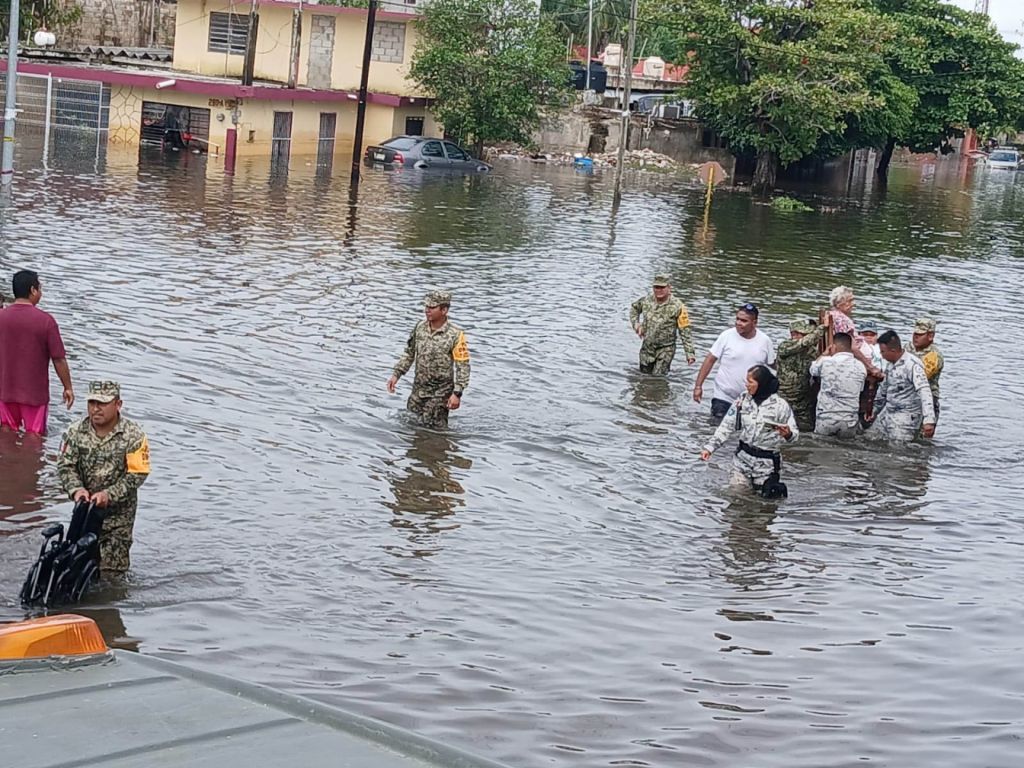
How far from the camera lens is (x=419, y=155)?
45938 millimetres

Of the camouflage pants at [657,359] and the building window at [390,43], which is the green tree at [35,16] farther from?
the camouflage pants at [657,359]

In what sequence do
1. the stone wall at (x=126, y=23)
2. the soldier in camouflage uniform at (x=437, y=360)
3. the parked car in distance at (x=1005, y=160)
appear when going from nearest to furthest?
the soldier in camouflage uniform at (x=437, y=360)
the stone wall at (x=126, y=23)
the parked car in distance at (x=1005, y=160)

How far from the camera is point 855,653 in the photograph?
361 inches

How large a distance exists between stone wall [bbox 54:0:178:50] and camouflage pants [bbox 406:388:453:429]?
49838 mm

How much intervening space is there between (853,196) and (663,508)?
44.6m

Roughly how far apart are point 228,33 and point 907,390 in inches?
1629

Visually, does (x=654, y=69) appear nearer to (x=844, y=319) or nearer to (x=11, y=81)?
(x=11, y=81)

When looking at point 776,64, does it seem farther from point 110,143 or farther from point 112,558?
point 112,558

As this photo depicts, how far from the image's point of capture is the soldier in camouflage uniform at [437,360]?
1323 cm

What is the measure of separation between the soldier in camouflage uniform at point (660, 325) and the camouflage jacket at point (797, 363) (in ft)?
5.49

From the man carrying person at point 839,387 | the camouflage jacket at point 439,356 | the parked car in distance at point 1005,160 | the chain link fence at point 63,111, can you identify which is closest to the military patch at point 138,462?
the camouflage jacket at point 439,356

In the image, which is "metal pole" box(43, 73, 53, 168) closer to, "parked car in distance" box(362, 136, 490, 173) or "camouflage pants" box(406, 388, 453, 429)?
"parked car in distance" box(362, 136, 490, 173)

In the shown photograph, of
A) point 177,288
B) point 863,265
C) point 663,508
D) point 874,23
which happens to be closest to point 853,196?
point 874,23

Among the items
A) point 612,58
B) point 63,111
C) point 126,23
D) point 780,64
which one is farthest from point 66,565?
point 612,58
